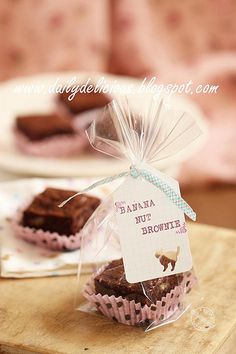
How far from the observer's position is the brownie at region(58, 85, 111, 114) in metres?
2.62

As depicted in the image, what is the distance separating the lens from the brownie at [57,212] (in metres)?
1.57

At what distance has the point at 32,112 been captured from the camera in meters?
2.62

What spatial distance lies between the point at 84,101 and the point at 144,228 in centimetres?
138

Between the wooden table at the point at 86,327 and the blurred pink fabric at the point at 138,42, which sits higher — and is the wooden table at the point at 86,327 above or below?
below

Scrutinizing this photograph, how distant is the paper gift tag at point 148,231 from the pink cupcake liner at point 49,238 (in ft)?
0.91

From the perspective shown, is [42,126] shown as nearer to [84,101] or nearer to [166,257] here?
[84,101]

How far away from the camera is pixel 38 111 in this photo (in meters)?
2.66

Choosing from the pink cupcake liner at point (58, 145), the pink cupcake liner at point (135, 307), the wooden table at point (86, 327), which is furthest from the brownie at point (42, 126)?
the pink cupcake liner at point (135, 307)

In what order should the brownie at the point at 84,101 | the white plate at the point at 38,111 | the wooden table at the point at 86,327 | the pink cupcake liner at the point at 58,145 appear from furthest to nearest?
1. the brownie at the point at 84,101
2. the pink cupcake liner at the point at 58,145
3. the white plate at the point at 38,111
4. the wooden table at the point at 86,327

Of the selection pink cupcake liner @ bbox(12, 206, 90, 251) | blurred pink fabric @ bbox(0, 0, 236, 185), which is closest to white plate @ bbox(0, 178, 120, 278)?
pink cupcake liner @ bbox(12, 206, 90, 251)

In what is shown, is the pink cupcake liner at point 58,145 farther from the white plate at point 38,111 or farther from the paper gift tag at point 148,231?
the paper gift tag at point 148,231

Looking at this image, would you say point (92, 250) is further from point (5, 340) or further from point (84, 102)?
point (84, 102)

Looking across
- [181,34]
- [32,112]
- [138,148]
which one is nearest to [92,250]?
[138,148]

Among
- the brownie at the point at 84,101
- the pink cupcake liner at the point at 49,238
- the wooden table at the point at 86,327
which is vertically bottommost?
the wooden table at the point at 86,327
